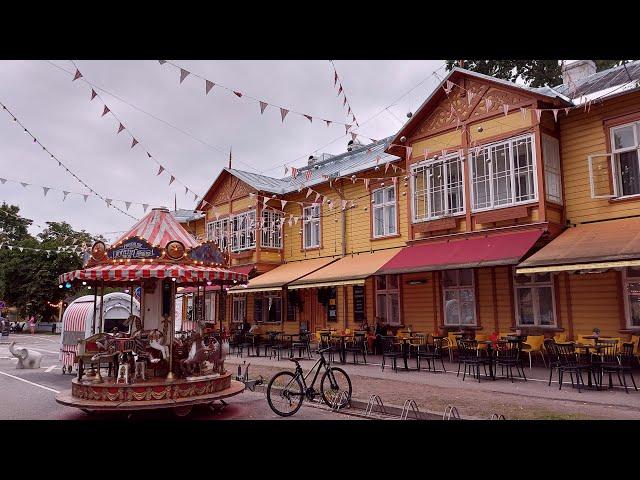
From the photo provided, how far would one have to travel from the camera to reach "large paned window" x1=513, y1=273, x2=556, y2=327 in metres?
14.5

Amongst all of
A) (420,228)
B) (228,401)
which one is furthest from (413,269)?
(228,401)

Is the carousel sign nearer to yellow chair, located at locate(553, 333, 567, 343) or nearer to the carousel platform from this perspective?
the carousel platform

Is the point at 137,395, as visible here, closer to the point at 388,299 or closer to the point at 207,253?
the point at 207,253

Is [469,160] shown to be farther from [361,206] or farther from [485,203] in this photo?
[361,206]

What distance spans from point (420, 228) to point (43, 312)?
46387 mm

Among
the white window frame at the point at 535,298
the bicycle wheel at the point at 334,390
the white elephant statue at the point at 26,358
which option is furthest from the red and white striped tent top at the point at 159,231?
the white elephant statue at the point at 26,358

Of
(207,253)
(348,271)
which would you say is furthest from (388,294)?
(207,253)

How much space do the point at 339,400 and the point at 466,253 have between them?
6959 mm

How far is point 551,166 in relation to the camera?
14727 mm

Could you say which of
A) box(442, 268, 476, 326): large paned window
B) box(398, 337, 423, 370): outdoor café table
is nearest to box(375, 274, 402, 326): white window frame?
box(442, 268, 476, 326): large paned window

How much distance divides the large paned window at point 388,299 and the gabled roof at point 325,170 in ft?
14.8
